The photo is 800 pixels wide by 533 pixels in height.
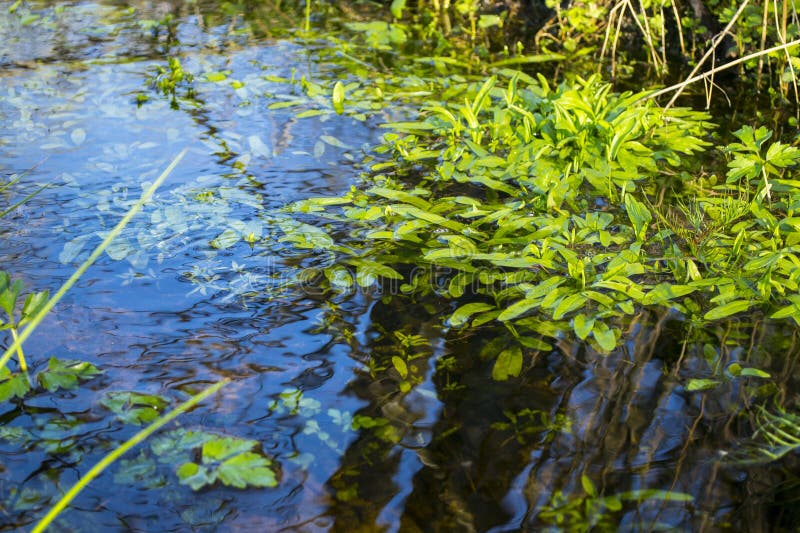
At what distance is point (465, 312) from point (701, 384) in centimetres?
72

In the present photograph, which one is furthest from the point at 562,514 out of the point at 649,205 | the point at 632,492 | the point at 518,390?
the point at 649,205

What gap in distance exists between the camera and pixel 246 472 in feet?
5.79

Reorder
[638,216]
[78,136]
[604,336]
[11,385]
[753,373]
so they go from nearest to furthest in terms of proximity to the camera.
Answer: [11,385]
[753,373]
[604,336]
[638,216]
[78,136]

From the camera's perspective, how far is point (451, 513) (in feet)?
5.59

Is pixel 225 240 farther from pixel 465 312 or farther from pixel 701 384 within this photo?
pixel 701 384

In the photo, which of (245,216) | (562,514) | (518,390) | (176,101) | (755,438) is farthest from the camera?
(176,101)

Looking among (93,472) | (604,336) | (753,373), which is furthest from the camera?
(604,336)

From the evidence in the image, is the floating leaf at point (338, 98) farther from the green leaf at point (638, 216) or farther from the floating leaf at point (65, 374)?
the floating leaf at point (65, 374)

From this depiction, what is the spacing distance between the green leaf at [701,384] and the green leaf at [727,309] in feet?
0.94

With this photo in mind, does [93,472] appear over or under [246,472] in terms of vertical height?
over

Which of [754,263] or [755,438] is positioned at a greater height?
[754,263]

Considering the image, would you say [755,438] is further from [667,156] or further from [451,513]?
[667,156]

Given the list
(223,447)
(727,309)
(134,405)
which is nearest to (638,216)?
(727,309)

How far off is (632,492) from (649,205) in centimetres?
158
